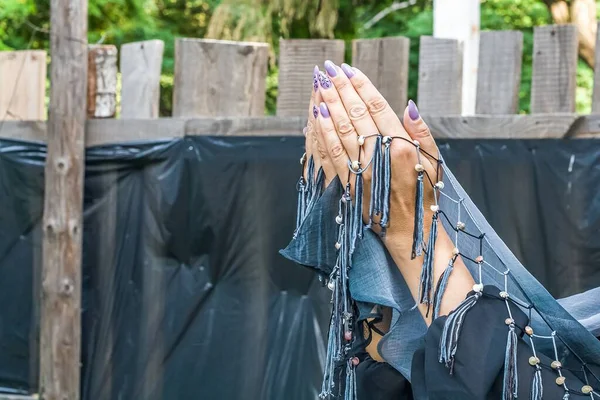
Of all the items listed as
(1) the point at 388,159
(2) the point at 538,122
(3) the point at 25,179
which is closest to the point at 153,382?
(3) the point at 25,179

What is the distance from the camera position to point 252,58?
3936 mm

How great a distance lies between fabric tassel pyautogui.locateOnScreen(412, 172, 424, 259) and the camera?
53.1 inches

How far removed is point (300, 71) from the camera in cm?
382

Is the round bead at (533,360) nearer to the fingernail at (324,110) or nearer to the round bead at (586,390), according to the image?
the round bead at (586,390)

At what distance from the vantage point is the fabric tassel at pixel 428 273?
1331 mm

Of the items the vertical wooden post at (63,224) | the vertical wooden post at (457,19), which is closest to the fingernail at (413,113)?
the vertical wooden post at (63,224)

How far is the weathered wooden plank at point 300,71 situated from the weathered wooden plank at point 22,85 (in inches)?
54.2

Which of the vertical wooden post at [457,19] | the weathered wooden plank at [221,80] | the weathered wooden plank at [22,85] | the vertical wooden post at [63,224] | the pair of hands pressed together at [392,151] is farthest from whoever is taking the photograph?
the vertical wooden post at [457,19]

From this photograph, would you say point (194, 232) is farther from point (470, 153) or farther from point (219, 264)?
point (470, 153)

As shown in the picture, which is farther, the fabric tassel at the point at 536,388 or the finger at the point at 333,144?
the finger at the point at 333,144

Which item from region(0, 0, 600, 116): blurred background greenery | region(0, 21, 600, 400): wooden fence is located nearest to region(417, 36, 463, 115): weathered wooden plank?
region(0, 21, 600, 400): wooden fence

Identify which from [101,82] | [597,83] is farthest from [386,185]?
[101,82]

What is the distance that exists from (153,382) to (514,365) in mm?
3002

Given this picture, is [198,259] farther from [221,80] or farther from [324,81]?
[324,81]
